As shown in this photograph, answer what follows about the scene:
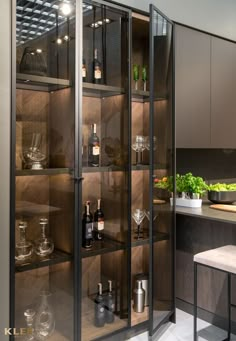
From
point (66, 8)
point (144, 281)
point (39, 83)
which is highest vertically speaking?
point (66, 8)

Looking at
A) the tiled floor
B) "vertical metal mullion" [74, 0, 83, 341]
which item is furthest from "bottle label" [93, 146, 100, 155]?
the tiled floor

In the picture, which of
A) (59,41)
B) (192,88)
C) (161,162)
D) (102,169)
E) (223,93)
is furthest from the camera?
(223,93)

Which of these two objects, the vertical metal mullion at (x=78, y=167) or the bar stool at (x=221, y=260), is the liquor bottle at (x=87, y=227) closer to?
the vertical metal mullion at (x=78, y=167)

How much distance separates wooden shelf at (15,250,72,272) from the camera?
205 cm

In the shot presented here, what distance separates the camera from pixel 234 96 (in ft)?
Result: 11.3

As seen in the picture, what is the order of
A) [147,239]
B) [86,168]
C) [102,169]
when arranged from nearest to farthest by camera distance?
[86,168]
[102,169]
[147,239]

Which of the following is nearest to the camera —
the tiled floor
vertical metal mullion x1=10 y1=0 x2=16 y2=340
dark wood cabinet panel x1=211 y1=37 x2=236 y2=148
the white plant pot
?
vertical metal mullion x1=10 y1=0 x2=16 y2=340

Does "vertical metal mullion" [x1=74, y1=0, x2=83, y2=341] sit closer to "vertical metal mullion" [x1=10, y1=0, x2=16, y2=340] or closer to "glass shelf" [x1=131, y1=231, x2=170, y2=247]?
"vertical metal mullion" [x1=10, y1=0, x2=16, y2=340]

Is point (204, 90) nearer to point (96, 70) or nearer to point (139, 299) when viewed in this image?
point (96, 70)

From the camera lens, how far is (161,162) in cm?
269

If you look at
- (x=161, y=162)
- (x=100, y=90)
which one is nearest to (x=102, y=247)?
(x=161, y=162)

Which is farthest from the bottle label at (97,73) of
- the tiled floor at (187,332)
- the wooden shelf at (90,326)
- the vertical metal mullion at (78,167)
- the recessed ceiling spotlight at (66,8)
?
the tiled floor at (187,332)

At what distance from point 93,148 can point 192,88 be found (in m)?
1.10

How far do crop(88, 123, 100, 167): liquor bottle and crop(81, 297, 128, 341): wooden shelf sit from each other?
0.96m
